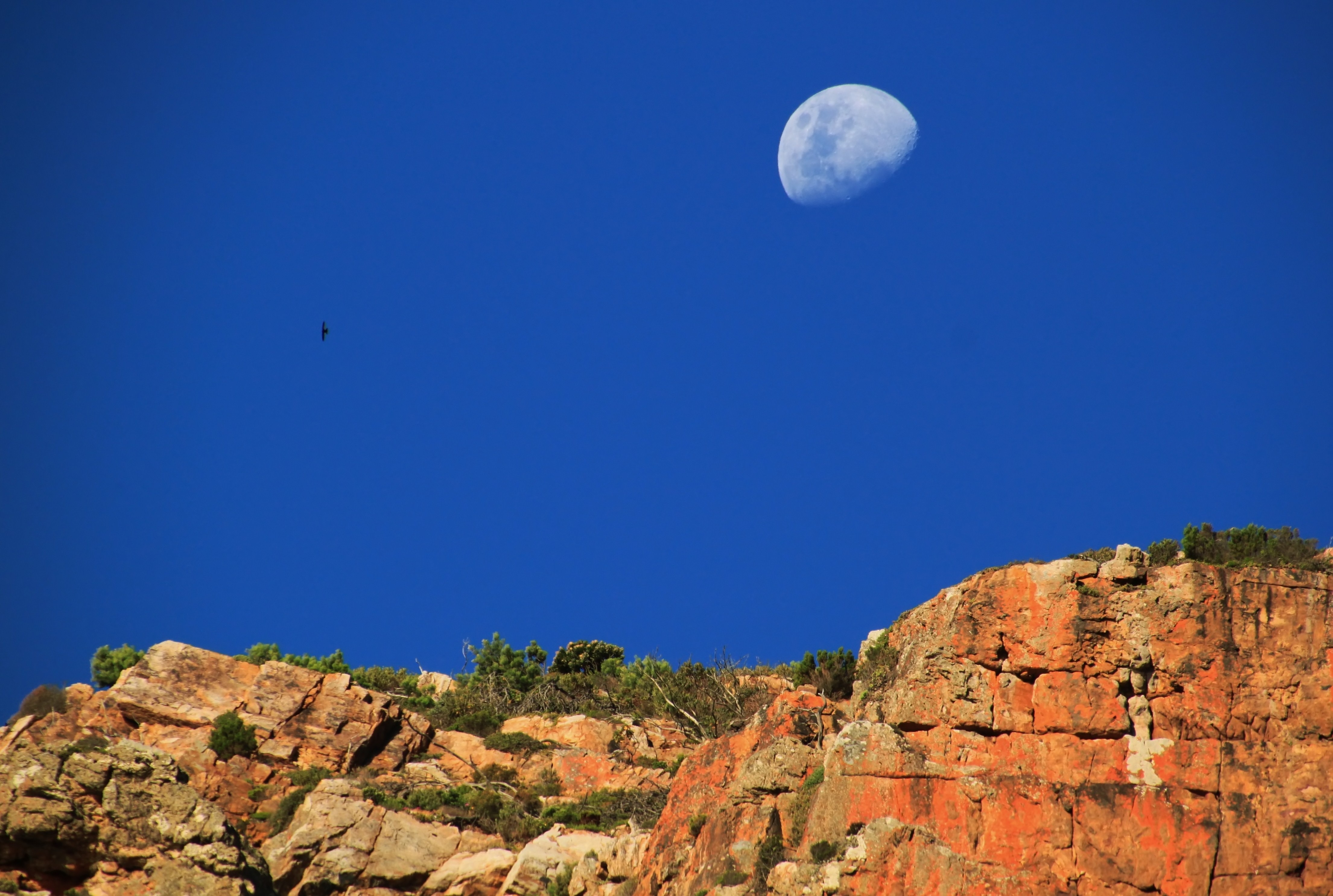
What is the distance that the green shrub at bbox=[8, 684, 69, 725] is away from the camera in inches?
1340

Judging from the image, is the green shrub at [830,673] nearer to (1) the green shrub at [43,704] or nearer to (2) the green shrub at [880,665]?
(2) the green shrub at [880,665]

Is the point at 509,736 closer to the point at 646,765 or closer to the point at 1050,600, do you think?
the point at 646,765

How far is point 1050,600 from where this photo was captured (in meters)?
20.1

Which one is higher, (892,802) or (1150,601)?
(1150,601)

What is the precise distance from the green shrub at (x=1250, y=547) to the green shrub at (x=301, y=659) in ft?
105

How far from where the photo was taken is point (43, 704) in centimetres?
3431

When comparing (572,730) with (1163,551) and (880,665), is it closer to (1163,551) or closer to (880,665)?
(880,665)

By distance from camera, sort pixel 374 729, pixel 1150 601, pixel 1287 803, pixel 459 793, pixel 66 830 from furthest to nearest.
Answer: pixel 374 729
pixel 459 793
pixel 1150 601
pixel 66 830
pixel 1287 803

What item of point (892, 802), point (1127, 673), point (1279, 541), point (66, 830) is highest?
point (1279, 541)

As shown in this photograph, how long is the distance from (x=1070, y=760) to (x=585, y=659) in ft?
104

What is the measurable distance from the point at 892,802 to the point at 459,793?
18.7 metres

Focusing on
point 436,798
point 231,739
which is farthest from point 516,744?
point 231,739

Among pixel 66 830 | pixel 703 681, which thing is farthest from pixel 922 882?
pixel 703 681

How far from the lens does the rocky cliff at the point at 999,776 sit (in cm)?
1706
